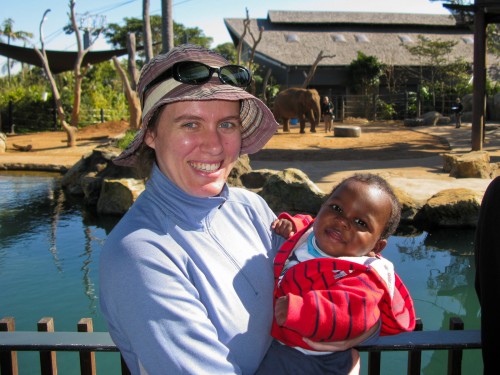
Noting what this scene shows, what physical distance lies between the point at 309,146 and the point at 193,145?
13.5 metres

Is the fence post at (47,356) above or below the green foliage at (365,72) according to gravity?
below

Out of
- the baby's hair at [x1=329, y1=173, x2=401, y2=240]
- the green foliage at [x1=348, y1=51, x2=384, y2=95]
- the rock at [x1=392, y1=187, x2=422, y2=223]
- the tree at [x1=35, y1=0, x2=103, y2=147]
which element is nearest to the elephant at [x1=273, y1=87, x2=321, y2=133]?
the tree at [x1=35, y1=0, x2=103, y2=147]

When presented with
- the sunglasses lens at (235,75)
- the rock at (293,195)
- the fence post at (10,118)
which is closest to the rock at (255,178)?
the rock at (293,195)

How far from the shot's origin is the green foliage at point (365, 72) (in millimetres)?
25156

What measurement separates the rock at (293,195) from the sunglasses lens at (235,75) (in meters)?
5.78

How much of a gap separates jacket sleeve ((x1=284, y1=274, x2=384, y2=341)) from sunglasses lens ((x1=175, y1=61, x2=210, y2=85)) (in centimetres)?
60

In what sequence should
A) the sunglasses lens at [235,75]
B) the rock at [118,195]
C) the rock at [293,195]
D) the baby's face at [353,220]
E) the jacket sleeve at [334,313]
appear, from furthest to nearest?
the rock at [118,195]
the rock at [293,195]
the baby's face at [353,220]
the sunglasses lens at [235,75]
the jacket sleeve at [334,313]

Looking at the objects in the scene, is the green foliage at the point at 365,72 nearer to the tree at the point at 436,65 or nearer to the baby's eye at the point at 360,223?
the tree at the point at 436,65

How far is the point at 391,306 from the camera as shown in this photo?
1523 millimetres

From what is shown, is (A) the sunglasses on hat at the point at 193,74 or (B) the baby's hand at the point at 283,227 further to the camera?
(B) the baby's hand at the point at 283,227

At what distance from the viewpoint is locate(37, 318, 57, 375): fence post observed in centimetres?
173

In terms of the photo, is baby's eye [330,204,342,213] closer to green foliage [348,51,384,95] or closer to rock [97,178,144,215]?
rock [97,178,144,215]

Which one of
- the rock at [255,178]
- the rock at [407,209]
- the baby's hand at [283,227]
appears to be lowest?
the rock at [407,209]

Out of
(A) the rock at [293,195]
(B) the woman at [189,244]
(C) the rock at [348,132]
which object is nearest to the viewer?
(B) the woman at [189,244]
